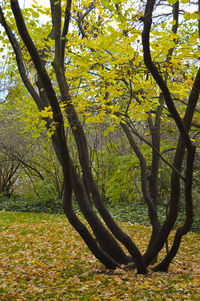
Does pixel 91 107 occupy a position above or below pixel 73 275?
above

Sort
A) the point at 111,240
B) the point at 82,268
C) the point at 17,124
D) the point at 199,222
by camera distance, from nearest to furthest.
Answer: the point at 111,240 → the point at 82,268 → the point at 199,222 → the point at 17,124

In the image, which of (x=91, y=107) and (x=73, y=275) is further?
(x=73, y=275)

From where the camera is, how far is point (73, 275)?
205 inches

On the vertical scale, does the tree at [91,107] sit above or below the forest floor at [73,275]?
above

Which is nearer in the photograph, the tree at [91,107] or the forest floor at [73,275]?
the tree at [91,107]

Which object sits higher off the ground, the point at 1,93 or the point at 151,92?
the point at 1,93

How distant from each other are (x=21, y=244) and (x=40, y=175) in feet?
25.1

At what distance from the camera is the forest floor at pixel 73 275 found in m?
4.14

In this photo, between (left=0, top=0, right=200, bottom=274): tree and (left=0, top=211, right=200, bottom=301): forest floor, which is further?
(left=0, top=211, right=200, bottom=301): forest floor

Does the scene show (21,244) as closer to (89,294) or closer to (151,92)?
(89,294)

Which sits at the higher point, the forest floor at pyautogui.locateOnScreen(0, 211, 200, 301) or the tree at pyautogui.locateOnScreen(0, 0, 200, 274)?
the tree at pyautogui.locateOnScreen(0, 0, 200, 274)

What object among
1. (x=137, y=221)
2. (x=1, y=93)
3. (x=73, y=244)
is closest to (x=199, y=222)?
(x=137, y=221)

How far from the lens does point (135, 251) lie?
4.88 meters

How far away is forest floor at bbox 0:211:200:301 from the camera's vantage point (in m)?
4.14
